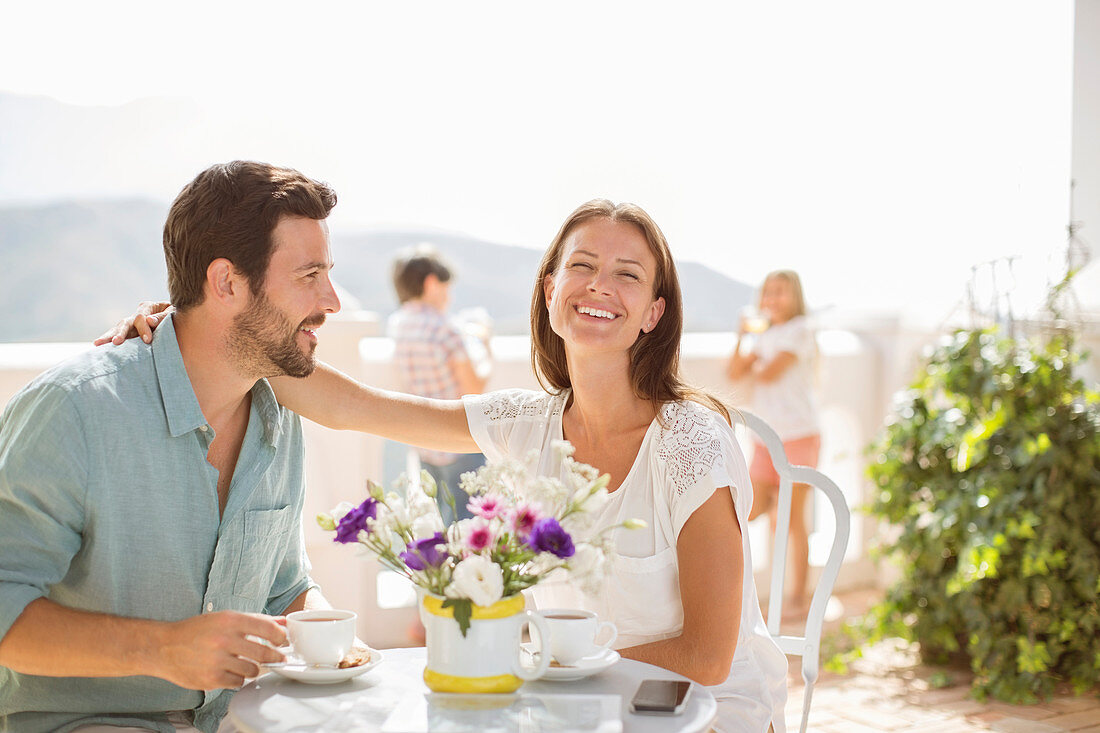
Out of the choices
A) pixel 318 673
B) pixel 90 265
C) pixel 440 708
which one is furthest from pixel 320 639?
pixel 90 265

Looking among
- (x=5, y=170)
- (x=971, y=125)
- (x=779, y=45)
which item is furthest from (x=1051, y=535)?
(x=5, y=170)

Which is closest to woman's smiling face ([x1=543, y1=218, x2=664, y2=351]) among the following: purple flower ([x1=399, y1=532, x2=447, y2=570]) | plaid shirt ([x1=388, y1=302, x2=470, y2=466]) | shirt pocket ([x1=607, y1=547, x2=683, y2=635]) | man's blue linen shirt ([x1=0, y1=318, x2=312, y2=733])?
shirt pocket ([x1=607, y1=547, x2=683, y2=635])

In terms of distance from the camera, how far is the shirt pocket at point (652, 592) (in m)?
1.71

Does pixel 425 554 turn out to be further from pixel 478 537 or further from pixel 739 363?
pixel 739 363

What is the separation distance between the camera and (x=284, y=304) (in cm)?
166

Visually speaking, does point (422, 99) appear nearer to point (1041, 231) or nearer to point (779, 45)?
point (779, 45)

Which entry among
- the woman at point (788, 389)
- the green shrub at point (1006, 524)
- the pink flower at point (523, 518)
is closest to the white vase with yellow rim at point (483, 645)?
the pink flower at point (523, 518)

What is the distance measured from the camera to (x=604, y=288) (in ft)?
6.07

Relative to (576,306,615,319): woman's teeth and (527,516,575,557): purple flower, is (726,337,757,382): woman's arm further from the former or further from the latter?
(527,516,575,557): purple flower

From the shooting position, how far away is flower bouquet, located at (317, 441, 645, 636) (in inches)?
45.9

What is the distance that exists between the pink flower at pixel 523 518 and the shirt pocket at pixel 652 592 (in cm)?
58

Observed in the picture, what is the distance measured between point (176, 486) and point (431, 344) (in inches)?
92.6

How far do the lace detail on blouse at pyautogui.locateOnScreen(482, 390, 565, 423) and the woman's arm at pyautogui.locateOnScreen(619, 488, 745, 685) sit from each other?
44 centimetres

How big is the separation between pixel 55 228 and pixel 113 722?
10198mm
